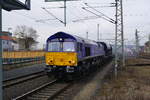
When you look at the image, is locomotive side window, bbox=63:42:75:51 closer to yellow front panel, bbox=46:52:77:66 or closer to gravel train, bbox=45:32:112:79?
gravel train, bbox=45:32:112:79

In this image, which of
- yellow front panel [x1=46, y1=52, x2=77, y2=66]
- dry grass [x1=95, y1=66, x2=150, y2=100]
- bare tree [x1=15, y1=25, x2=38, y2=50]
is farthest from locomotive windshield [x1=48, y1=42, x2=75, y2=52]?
bare tree [x1=15, y1=25, x2=38, y2=50]

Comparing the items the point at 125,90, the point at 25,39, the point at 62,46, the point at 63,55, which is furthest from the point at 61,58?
the point at 25,39

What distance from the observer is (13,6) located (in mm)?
5574

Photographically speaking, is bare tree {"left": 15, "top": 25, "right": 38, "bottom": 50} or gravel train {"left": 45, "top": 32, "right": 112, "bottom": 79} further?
bare tree {"left": 15, "top": 25, "right": 38, "bottom": 50}

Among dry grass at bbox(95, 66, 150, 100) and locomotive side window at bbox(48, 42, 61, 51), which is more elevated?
locomotive side window at bbox(48, 42, 61, 51)

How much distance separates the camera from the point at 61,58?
46.7ft

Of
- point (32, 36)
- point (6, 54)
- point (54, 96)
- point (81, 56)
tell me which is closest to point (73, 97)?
point (54, 96)

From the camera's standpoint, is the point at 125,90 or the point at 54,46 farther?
the point at 54,46

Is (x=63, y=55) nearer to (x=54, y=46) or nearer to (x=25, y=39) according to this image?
(x=54, y=46)

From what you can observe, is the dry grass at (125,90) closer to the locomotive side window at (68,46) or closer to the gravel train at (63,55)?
the gravel train at (63,55)

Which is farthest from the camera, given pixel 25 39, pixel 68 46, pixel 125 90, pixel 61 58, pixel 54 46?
pixel 25 39

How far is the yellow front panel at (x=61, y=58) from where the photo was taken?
45.9 ft

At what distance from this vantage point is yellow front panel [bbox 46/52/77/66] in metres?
14.0

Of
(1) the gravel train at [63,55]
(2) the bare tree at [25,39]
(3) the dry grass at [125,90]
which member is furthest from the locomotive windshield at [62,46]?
(2) the bare tree at [25,39]
